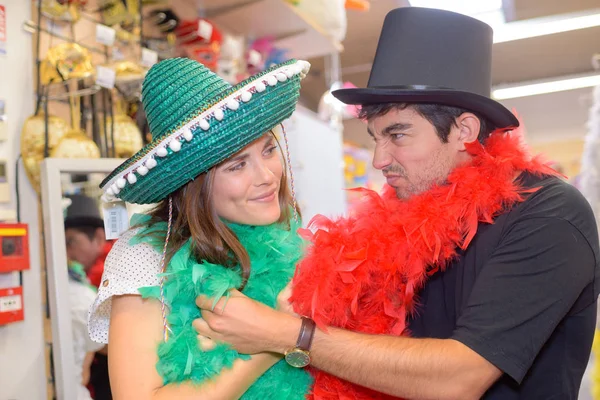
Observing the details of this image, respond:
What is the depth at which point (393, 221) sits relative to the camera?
58.0 inches

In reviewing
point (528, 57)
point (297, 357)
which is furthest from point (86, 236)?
point (528, 57)

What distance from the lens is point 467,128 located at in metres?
1.49

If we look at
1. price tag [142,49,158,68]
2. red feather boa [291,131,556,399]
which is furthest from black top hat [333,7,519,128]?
price tag [142,49,158,68]

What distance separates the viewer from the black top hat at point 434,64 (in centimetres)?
146

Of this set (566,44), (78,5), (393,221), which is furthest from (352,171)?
(393,221)

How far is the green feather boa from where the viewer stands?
1236 mm

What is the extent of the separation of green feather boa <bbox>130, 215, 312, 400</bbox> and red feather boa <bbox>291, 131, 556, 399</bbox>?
0.06 meters

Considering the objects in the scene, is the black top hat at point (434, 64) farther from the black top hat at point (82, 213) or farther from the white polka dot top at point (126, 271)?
the black top hat at point (82, 213)

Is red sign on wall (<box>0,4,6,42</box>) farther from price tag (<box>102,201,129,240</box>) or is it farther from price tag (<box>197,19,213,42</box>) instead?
price tag (<box>197,19,213,42</box>)

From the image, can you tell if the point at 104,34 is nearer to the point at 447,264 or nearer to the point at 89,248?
the point at 89,248

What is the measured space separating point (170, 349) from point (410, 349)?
1.70 ft

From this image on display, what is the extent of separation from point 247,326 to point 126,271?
1.03 ft

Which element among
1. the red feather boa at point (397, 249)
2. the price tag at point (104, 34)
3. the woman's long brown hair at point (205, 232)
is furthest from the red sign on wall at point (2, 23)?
the red feather boa at point (397, 249)

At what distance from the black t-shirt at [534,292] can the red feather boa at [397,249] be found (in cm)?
6
